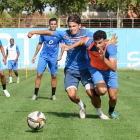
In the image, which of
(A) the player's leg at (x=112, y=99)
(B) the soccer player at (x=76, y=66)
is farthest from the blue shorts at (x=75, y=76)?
(A) the player's leg at (x=112, y=99)

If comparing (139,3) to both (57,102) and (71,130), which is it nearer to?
(57,102)

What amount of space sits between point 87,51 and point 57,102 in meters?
3.62

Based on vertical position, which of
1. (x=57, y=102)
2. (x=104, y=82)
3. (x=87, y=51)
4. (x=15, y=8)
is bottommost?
(x=57, y=102)

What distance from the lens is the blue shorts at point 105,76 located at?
25.6 feet

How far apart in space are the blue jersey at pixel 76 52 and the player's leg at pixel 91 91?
0.18 m

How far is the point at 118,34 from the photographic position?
3406 centimetres

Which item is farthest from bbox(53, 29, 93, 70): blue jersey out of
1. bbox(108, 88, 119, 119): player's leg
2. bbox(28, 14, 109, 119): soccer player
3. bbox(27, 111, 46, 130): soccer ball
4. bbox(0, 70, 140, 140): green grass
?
bbox(27, 111, 46, 130): soccer ball

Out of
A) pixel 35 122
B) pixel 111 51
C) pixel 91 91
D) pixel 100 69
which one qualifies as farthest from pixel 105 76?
pixel 35 122

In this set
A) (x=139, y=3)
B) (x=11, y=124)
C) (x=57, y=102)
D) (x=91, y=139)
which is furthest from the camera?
(x=139, y=3)

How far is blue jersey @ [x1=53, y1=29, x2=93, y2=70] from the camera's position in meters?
8.32

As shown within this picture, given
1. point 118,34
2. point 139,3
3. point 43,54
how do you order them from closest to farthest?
point 43,54 < point 118,34 < point 139,3

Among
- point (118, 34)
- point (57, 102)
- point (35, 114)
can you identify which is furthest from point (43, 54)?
point (118, 34)

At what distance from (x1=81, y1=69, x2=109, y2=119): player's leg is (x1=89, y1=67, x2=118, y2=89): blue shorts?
1.13ft

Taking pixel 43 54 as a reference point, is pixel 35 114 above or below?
below
